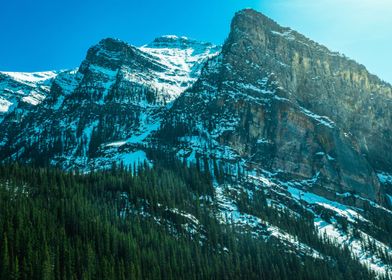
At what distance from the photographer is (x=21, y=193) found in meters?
182

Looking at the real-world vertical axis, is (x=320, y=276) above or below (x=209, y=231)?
below

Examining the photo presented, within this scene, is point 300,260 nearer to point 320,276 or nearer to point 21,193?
point 320,276

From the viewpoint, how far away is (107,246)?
A: 531 ft

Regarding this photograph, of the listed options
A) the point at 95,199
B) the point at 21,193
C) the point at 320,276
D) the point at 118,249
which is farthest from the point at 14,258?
the point at 320,276

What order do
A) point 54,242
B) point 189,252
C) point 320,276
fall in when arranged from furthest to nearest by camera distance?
point 320,276, point 189,252, point 54,242

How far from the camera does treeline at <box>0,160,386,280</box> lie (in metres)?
141

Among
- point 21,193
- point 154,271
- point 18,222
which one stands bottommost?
point 154,271

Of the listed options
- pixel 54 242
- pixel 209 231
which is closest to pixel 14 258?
pixel 54 242

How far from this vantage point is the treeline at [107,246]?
141375mm

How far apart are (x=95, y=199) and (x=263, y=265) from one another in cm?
5821

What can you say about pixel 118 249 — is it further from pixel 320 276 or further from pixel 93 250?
pixel 320 276

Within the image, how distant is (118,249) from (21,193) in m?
38.9

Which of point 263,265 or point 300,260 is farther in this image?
point 300,260

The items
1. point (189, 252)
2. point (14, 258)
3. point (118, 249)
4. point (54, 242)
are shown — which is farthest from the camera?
point (189, 252)
